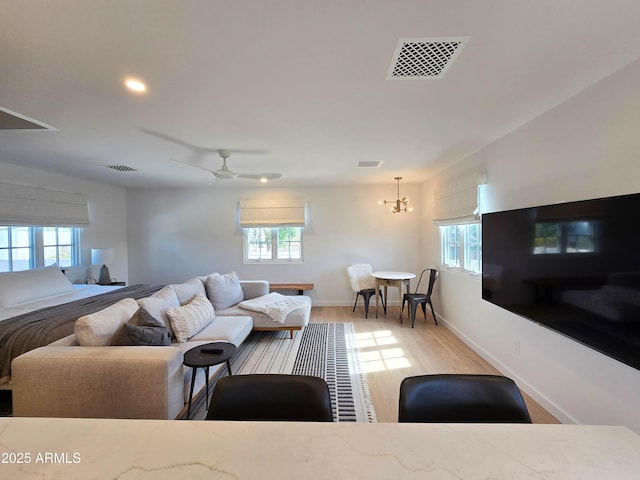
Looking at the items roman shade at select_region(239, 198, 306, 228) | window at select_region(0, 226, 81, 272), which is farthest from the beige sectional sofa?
roman shade at select_region(239, 198, 306, 228)

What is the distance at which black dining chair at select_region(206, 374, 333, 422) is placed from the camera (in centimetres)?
111

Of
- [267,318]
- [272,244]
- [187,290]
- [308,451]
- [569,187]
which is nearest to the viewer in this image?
→ [308,451]

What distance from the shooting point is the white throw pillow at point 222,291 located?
3.92 m

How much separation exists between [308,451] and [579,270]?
6.39 feet

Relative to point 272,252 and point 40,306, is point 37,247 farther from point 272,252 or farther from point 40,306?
point 272,252

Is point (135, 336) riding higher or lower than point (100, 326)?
lower

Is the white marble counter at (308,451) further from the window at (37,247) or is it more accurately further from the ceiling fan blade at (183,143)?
the window at (37,247)

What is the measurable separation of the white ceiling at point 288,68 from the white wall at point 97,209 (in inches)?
41.8

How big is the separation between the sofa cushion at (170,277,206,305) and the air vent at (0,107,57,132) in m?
1.90

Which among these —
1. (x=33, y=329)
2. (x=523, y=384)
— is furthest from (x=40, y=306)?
(x=523, y=384)

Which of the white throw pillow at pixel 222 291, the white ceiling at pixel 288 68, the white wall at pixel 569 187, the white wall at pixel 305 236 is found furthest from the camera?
the white wall at pixel 305 236

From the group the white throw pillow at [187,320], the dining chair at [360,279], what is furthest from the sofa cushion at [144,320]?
the dining chair at [360,279]

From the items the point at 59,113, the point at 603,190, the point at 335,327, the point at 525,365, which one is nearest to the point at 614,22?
the point at 603,190

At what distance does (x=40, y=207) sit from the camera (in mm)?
4016
